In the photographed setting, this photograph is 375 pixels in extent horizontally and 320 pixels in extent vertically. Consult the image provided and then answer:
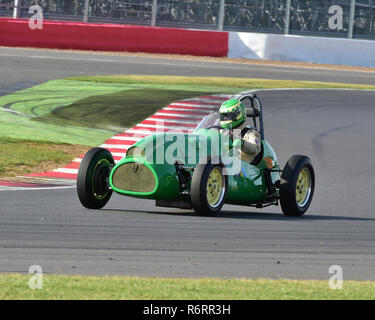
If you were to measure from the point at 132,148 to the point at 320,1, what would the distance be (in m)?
26.3

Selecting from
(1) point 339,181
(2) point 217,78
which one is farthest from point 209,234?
(2) point 217,78

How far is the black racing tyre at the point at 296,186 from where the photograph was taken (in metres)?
10.3

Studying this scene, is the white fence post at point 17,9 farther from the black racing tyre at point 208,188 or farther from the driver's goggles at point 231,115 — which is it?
the black racing tyre at point 208,188

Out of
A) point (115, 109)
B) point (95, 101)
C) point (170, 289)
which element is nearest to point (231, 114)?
point (170, 289)

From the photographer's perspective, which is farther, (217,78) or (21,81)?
(217,78)

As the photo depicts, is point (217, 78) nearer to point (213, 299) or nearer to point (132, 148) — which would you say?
point (132, 148)

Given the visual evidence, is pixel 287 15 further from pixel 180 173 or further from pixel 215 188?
pixel 180 173

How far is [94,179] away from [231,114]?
180 centimetres

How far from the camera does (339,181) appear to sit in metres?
13.6

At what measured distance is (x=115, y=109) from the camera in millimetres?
19656

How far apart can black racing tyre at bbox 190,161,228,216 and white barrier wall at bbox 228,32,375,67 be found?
2434cm

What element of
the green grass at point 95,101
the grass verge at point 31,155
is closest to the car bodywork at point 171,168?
the grass verge at point 31,155

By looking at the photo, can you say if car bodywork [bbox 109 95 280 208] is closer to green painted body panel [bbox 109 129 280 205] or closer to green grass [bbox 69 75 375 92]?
green painted body panel [bbox 109 129 280 205]

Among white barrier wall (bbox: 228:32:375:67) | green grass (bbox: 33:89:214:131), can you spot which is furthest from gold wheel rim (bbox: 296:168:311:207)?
white barrier wall (bbox: 228:32:375:67)
